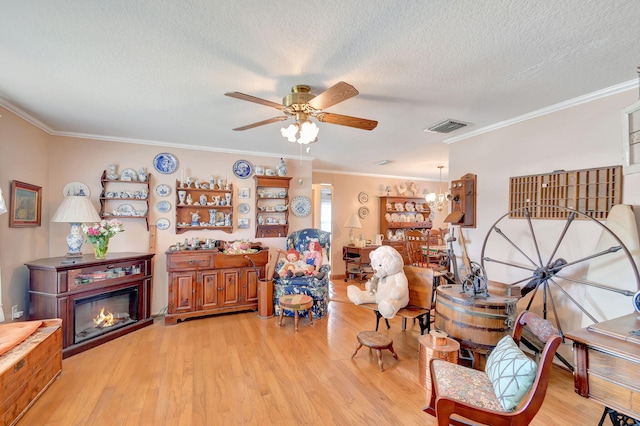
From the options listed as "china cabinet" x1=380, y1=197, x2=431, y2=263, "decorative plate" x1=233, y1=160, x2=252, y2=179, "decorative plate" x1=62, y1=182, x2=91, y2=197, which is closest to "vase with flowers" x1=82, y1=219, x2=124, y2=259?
"decorative plate" x1=62, y1=182, x2=91, y2=197

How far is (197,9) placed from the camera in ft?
4.68

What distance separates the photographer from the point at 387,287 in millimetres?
3152

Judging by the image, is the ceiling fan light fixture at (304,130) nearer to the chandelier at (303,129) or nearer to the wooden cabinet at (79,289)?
the chandelier at (303,129)

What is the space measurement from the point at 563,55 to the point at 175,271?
172 inches

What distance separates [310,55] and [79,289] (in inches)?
129

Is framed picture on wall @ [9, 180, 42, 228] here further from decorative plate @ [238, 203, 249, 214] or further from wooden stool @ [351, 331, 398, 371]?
wooden stool @ [351, 331, 398, 371]

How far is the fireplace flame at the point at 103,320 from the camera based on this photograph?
319 centimetres

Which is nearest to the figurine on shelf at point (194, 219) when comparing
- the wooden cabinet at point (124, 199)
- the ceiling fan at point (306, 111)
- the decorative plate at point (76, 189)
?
the wooden cabinet at point (124, 199)

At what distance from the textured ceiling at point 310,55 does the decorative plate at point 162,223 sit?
5.02 feet

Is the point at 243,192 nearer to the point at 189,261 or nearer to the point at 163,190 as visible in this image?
the point at 163,190

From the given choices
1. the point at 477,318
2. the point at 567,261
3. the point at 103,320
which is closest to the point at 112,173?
the point at 103,320

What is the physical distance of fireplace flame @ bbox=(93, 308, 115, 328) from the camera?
3191 mm

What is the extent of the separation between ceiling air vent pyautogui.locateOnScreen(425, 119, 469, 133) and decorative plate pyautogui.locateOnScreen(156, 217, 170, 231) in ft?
12.4

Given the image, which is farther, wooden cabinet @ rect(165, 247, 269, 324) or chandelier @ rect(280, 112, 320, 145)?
wooden cabinet @ rect(165, 247, 269, 324)
